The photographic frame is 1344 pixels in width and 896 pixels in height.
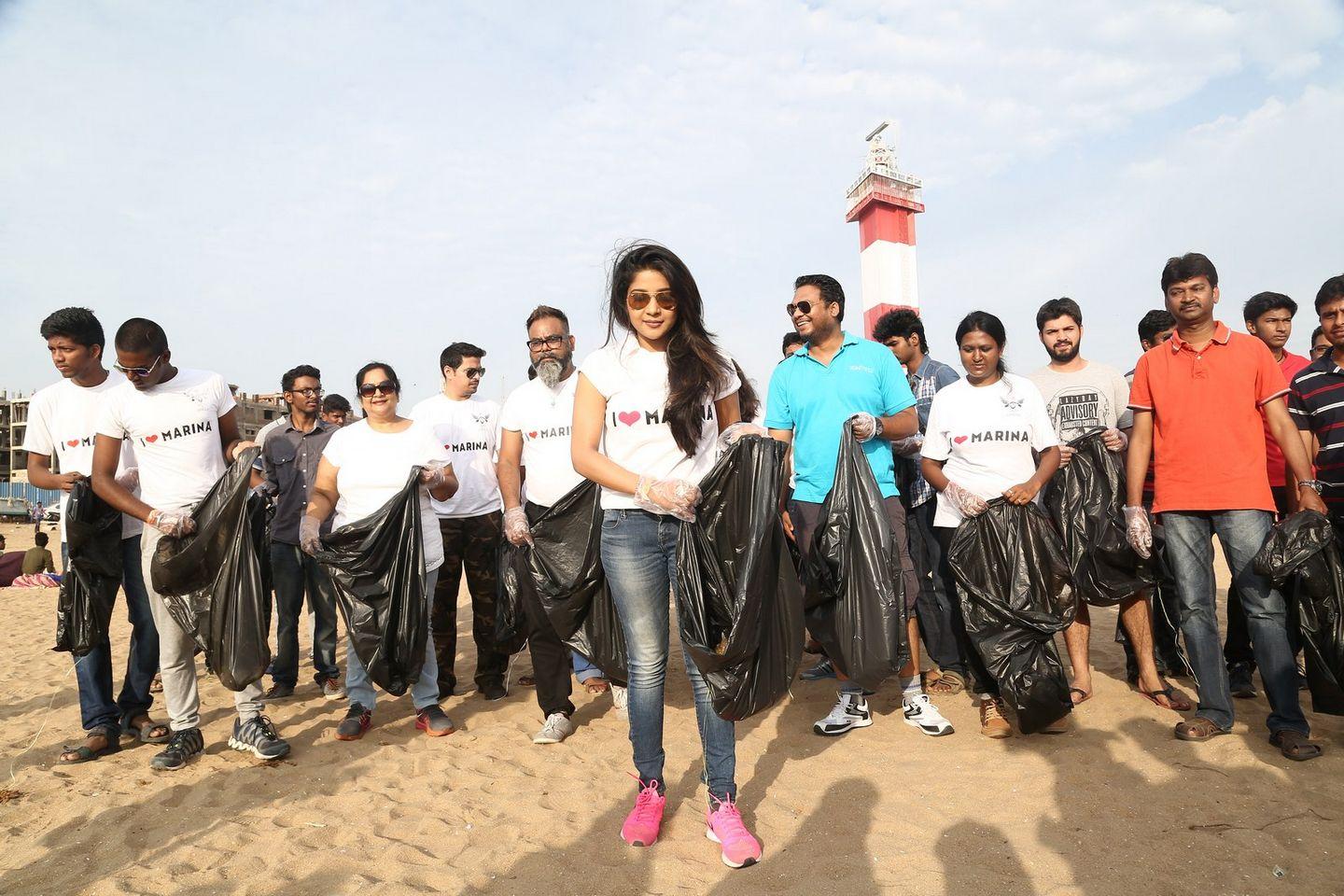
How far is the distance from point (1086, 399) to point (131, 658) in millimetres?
5097

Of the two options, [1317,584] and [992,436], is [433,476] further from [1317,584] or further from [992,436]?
[1317,584]

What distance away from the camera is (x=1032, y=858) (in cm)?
237

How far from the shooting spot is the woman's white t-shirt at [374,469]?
12.5 ft

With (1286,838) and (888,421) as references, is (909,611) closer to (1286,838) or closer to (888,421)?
(888,421)

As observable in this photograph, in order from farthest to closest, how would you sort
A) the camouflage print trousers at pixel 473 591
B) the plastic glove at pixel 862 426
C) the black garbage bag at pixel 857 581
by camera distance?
the camouflage print trousers at pixel 473 591 → the plastic glove at pixel 862 426 → the black garbage bag at pixel 857 581

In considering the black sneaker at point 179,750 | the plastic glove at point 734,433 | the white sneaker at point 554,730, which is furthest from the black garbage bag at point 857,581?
the black sneaker at point 179,750

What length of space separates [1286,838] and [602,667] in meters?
2.35

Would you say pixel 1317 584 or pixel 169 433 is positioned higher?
pixel 169 433

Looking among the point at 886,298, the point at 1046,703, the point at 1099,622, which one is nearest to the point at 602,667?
the point at 1046,703

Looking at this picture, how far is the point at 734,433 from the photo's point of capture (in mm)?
2529

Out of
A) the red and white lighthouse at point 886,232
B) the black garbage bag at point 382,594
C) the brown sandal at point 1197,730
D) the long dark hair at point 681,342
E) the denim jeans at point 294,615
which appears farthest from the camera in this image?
the red and white lighthouse at point 886,232

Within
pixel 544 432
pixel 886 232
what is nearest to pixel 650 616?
pixel 544 432

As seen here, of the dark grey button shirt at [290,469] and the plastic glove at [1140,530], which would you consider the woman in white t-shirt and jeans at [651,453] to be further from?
the dark grey button shirt at [290,469]

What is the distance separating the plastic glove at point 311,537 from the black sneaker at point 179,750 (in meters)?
0.97
